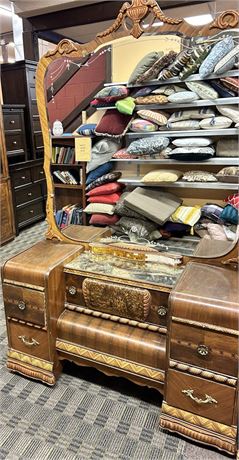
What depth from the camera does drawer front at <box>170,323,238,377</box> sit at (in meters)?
1.16

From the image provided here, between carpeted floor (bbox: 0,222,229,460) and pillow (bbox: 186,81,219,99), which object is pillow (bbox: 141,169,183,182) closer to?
pillow (bbox: 186,81,219,99)

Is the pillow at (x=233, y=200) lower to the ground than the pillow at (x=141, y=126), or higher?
lower

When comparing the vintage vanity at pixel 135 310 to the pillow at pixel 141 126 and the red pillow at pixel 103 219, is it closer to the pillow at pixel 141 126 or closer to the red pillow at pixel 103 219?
the red pillow at pixel 103 219

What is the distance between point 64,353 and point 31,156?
3053mm

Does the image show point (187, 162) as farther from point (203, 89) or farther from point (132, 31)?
point (132, 31)

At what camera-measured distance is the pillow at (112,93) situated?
1523 millimetres

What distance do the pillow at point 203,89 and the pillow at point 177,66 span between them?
0.08 metres

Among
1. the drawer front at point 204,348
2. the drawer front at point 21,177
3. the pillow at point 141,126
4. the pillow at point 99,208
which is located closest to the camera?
the drawer front at point 204,348

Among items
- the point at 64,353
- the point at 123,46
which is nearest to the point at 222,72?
the point at 123,46

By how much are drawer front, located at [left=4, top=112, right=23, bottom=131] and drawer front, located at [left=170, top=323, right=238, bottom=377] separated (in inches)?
127

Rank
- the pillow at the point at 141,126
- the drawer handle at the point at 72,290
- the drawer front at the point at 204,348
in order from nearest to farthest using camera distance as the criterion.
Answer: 1. the drawer front at the point at 204,348
2. the pillow at the point at 141,126
3. the drawer handle at the point at 72,290

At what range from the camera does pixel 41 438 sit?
4.42 ft

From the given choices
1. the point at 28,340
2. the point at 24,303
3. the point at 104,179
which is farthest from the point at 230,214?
the point at 28,340

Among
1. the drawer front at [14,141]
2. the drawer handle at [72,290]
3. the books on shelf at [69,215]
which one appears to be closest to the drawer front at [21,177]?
the drawer front at [14,141]
